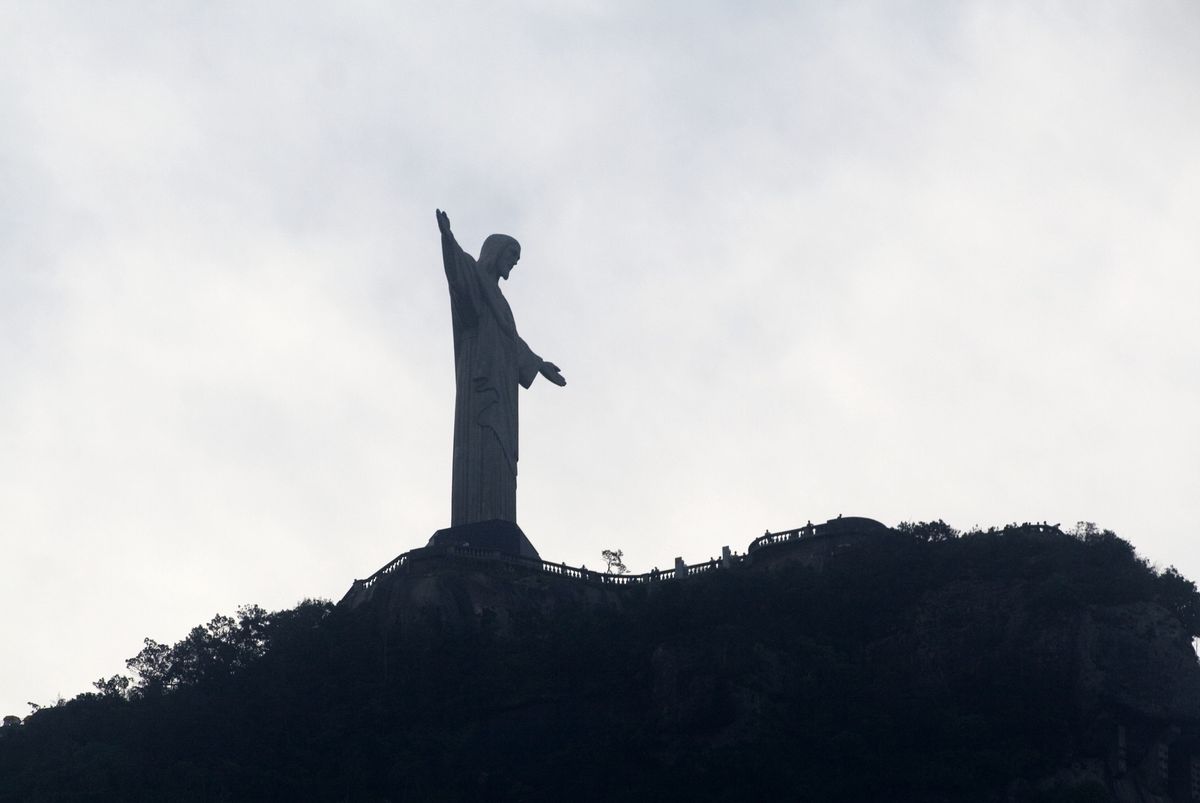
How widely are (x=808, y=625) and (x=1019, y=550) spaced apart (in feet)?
15.5

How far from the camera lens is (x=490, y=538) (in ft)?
148

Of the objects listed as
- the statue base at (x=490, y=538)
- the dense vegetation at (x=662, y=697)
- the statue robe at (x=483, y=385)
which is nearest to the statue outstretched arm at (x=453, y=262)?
the statue robe at (x=483, y=385)

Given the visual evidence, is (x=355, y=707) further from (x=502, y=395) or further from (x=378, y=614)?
(x=502, y=395)

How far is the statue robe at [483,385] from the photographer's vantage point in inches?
1836

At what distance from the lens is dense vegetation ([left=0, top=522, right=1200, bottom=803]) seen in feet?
117

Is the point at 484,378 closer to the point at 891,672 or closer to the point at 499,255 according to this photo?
the point at 499,255

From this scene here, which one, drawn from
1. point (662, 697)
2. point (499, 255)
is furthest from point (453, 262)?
point (662, 697)

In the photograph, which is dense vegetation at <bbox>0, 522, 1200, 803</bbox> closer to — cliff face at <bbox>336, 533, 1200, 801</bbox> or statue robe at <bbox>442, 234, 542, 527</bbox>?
cliff face at <bbox>336, 533, 1200, 801</bbox>

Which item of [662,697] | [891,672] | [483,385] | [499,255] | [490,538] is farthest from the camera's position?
[499,255]

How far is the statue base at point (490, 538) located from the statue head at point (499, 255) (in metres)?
7.53

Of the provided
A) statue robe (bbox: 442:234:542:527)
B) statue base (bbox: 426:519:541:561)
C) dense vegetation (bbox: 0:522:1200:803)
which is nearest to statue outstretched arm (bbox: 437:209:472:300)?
statue robe (bbox: 442:234:542:527)

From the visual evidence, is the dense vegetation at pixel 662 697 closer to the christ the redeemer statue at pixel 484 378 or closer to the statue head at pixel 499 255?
the christ the redeemer statue at pixel 484 378

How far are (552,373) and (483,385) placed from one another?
9.52 ft

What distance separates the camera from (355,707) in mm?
38625
